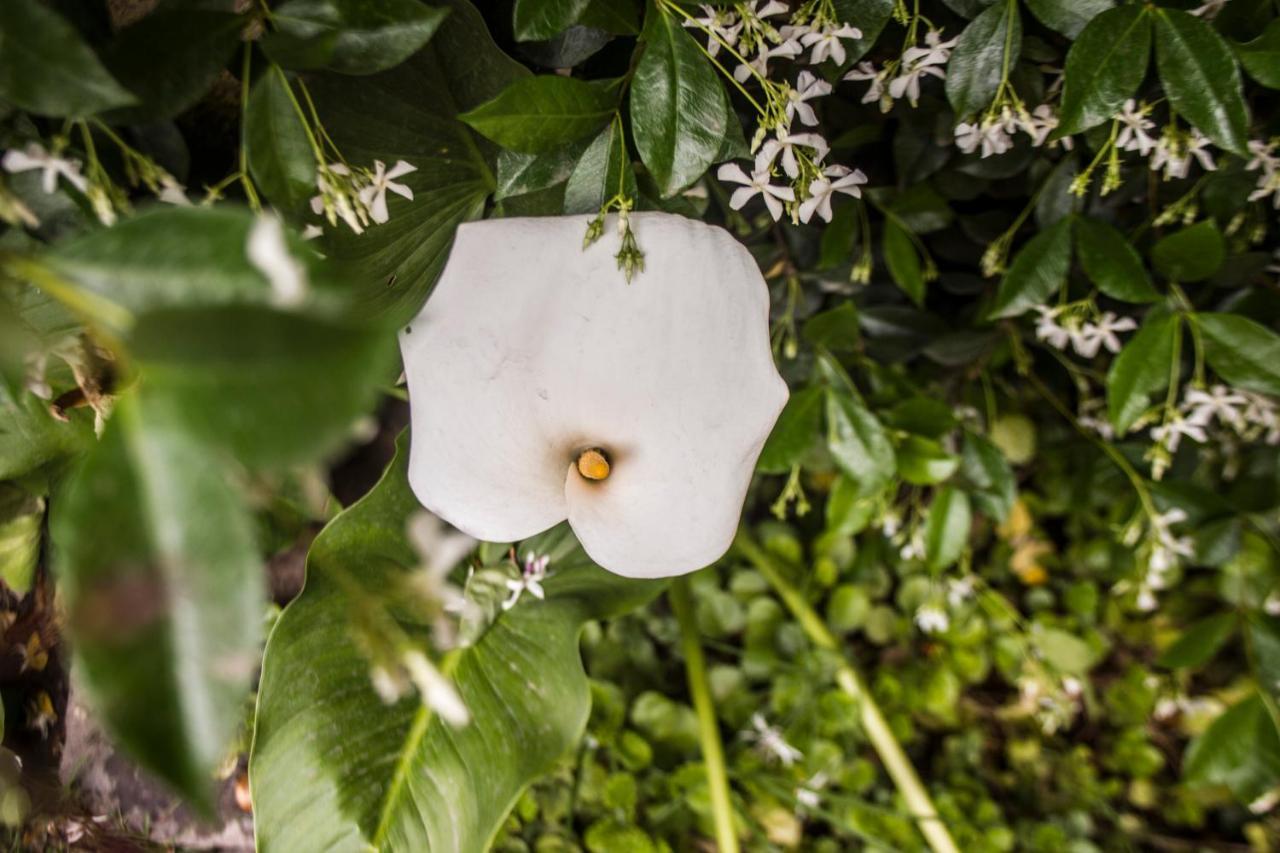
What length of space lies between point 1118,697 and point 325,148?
1361mm

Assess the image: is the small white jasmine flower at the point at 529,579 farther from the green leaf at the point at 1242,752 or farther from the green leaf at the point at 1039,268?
the green leaf at the point at 1242,752

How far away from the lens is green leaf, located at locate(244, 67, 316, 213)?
1.26 feet

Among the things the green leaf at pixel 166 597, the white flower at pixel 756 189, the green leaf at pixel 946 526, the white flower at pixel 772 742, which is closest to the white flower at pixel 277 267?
the green leaf at pixel 166 597

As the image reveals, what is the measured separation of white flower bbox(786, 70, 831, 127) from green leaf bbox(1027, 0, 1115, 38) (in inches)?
6.4

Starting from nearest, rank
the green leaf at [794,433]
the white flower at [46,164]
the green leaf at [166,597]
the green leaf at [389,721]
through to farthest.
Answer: the green leaf at [166,597] → the white flower at [46,164] → the green leaf at [389,721] → the green leaf at [794,433]

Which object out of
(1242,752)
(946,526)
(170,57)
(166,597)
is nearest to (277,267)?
(166,597)

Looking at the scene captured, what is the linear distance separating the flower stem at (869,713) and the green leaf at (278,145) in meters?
0.76

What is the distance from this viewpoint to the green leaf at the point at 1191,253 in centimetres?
64

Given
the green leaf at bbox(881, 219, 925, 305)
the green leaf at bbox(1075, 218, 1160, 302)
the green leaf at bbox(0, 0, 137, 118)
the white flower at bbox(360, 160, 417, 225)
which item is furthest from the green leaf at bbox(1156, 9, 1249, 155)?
the green leaf at bbox(0, 0, 137, 118)

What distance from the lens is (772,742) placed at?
1.05m

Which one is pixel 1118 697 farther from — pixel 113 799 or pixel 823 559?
pixel 113 799

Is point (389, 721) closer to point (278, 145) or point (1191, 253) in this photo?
point (278, 145)

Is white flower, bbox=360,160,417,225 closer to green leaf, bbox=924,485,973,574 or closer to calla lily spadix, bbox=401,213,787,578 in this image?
calla lily spadix, bbox=401,213,787,578

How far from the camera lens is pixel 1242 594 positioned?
0.97 m
